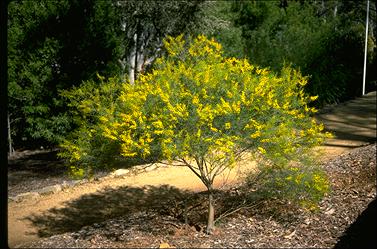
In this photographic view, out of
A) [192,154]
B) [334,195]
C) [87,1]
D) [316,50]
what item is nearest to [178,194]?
[334,195]

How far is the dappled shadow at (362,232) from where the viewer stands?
6445 mm

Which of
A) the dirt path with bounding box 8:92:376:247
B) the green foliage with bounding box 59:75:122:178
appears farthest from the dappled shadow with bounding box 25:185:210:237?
the green foliage with bounding box 59:75:122:178

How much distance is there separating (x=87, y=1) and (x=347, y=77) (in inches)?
652

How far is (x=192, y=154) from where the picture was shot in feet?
20.9

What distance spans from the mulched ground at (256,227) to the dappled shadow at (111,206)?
13cm

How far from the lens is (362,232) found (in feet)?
22.5

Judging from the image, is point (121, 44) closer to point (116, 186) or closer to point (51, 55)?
point (51, 55)

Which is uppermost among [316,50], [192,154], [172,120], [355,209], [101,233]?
[316,50]

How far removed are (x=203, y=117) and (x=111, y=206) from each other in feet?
17.2

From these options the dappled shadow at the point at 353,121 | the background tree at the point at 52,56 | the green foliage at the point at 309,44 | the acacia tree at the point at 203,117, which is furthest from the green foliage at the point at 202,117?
the green foliage at the point at 309,44

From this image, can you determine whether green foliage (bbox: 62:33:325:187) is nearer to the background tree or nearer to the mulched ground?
the mulched ground

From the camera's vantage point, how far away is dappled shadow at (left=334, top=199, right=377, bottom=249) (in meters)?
6.44

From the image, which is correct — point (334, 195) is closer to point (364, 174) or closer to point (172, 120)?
point (364, 174)

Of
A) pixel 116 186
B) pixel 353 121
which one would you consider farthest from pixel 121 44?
pixel 353 121
